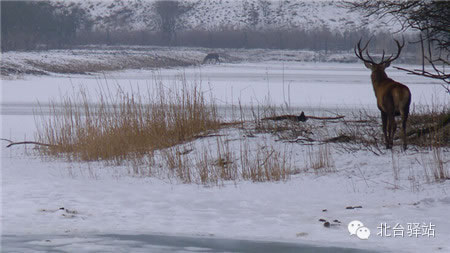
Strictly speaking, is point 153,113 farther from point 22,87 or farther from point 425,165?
point 22,87

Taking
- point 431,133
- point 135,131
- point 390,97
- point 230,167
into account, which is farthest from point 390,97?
point 135,131

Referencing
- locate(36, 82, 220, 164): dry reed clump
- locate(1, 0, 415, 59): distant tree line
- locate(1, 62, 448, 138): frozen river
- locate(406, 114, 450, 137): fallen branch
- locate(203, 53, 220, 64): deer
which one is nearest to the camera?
locate(406, 114, 450, 137): fallen branch

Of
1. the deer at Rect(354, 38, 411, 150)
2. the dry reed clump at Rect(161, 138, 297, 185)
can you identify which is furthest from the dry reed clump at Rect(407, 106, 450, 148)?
the dry reed clump at Rect(161, 138, 297, 185)

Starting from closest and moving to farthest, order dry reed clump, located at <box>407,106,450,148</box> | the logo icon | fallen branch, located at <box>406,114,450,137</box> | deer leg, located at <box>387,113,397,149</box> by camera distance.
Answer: the logo icon → deer leg, located at <box>387,113,397,149</box> → dry reed clump, located at <box>407,106,450,148</box> → fallen branch, located at <box>406,114,450,137</box>

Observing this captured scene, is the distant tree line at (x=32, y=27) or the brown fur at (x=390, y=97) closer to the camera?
the brown fur at (x=390, y=97)

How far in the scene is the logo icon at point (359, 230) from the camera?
250 inches

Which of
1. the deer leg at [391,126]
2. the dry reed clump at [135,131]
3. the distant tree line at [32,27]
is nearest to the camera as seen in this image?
the deer leg at [391,126]

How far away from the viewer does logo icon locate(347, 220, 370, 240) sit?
635 cm

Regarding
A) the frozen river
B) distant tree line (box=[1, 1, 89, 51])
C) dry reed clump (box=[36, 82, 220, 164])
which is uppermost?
distant tree line (box=[1, 1, 89, 51])

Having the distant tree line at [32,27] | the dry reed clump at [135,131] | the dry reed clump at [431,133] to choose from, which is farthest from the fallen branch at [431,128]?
the distant tree line at [32,27]

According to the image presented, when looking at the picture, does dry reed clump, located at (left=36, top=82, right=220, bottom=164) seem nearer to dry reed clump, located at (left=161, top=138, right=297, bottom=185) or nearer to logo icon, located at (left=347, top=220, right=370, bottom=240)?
dry reed clump, located at (left=161, top=138, right=297, bottom=185)

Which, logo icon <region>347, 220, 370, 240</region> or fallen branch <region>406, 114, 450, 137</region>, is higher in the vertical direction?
fallen branch <region>406, 114, 450, 137</region>

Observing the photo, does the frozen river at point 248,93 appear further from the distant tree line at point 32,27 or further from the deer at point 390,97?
the distant tree line at point 32,27

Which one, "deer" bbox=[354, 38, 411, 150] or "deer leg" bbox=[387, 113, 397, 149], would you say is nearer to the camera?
"deer" bbox=[354, 38, 411, 150]
